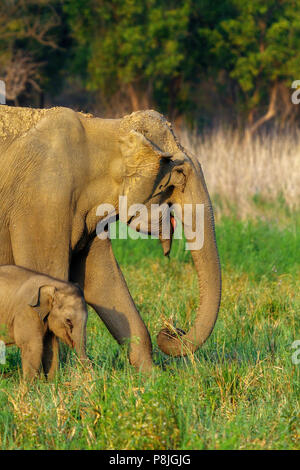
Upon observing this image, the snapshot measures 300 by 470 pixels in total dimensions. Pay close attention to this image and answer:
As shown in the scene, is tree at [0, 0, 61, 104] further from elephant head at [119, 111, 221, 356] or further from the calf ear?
the calf ear

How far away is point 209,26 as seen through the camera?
89.4 ft

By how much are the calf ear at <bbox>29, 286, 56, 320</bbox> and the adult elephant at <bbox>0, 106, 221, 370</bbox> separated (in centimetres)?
22

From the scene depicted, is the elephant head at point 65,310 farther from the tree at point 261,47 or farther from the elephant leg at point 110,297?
the tree at point 261,47

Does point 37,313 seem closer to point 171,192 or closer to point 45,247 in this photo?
point 45,247

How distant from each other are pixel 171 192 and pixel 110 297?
2.50 ft

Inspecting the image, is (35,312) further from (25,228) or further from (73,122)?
(73,122)

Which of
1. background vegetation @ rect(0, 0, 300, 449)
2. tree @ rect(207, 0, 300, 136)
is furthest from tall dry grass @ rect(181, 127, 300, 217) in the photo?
tree @ rect(207, 0, 300, 136)

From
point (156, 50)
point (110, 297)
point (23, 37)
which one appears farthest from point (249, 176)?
point (23, 37)

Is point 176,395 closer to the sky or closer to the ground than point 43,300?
closer to the ground

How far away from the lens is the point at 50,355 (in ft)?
17.5

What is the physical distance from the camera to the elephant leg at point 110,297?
568 centimetres

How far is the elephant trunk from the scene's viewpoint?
17.9 ft

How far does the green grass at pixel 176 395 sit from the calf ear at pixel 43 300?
359 mm

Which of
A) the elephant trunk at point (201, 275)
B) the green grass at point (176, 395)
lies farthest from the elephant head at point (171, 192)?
the green grass at point (176, 395)
